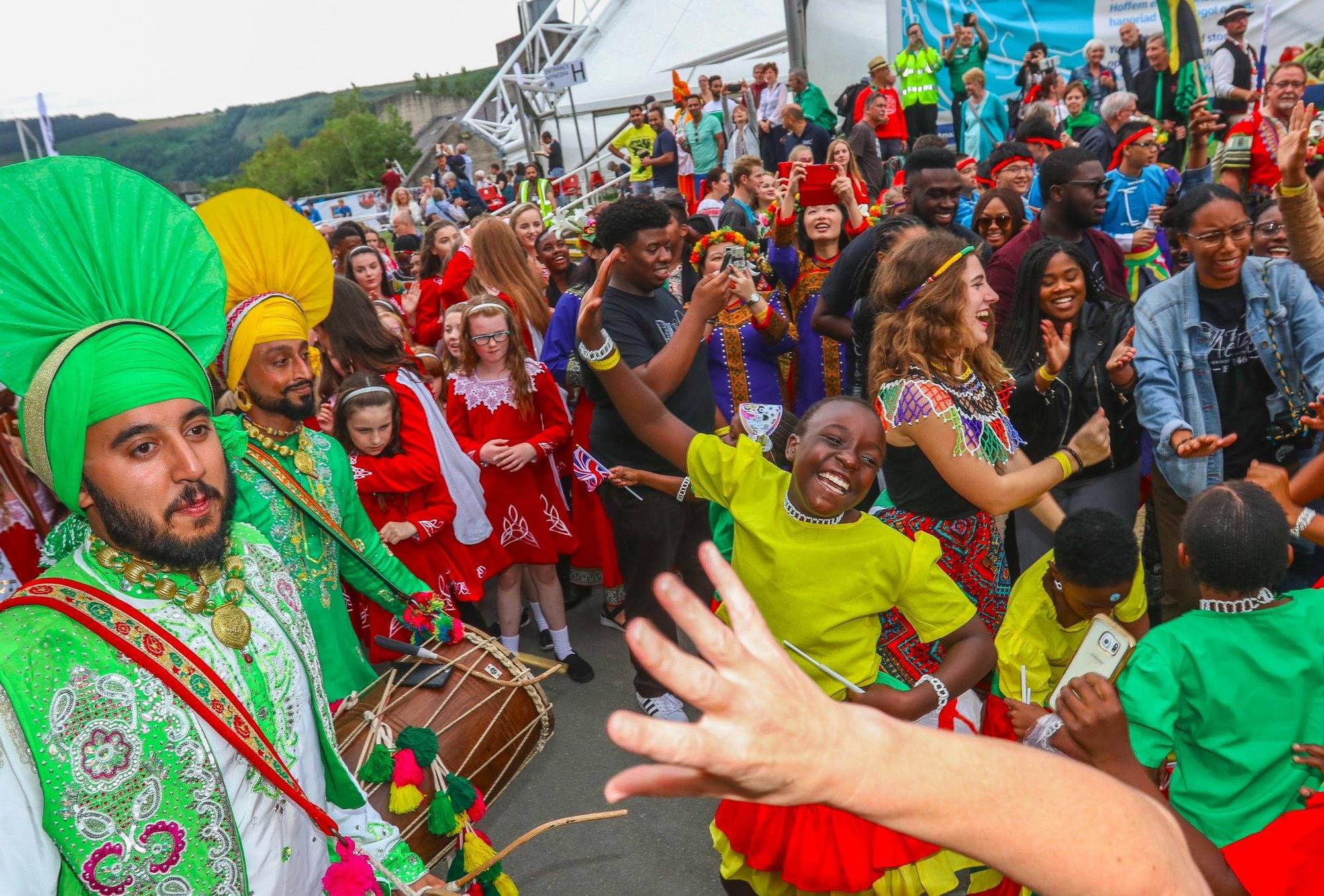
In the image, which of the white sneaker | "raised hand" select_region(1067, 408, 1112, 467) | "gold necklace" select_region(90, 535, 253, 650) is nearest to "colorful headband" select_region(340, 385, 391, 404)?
→ the white sneaker

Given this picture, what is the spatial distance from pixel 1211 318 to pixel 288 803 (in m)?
3.73

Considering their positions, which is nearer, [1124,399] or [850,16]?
[1124,399]

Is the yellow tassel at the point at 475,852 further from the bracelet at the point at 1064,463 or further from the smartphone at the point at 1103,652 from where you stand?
the bracelet at the point at 1064,463

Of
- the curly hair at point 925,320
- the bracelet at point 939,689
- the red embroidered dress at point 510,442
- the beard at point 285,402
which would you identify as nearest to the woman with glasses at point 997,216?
the curly hair at point 925,320

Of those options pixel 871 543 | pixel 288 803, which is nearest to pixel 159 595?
pixel 288 803

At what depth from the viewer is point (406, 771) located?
2.31m

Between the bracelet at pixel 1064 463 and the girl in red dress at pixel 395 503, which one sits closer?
the bracelet at pixel 1064 463

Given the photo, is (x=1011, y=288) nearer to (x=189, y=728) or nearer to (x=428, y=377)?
(x=428, y=377)

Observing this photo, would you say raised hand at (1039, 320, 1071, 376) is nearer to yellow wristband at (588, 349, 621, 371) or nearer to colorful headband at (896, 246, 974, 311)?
colorful headband at (896, 246, 974, 311)

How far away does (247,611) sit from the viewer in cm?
185

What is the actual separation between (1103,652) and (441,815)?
174 centimetres

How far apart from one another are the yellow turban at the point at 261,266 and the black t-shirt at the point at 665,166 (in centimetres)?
1078

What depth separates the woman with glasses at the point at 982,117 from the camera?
10.4 m

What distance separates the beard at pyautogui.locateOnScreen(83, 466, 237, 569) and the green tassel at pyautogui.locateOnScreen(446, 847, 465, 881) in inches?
44.1
